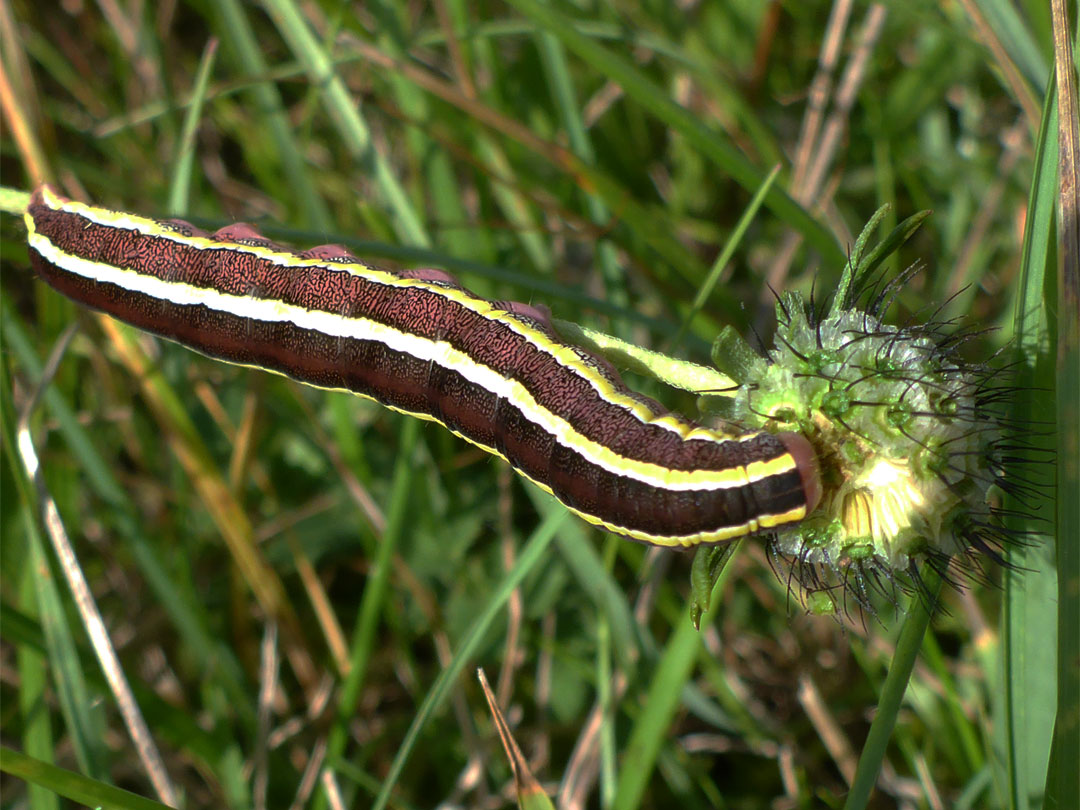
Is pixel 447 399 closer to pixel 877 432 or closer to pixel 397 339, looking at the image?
pixel 397 339

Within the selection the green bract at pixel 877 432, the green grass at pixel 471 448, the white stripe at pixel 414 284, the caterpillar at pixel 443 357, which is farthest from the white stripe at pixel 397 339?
the green grass at pixel 471 448

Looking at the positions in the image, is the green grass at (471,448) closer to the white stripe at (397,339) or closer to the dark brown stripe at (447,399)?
the white stripe at (397,339)

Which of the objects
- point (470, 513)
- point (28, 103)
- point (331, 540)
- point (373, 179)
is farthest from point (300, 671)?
point (28, 103)

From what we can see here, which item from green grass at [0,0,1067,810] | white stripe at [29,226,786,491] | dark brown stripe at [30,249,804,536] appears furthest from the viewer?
green grass at [0,0,1067,810]

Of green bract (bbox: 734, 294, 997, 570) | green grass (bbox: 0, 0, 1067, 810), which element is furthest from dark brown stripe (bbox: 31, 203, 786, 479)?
green grass (bbox: 0, 0, 1067, 810)

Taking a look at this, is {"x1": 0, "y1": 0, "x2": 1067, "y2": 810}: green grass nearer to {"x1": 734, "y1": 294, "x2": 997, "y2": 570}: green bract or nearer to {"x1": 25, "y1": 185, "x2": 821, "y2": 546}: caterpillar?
{"x1": 25, "y1": 185, "x2": 821, "y2": 546}: caterpillar
